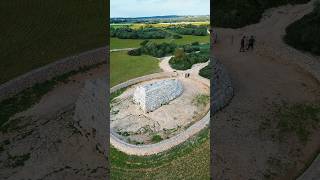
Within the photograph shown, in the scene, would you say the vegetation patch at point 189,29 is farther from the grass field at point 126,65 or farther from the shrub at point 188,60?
the grass field at point 126,65

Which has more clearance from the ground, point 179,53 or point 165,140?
point 179,53

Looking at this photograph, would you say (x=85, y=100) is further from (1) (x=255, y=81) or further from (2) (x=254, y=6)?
(2) (x=254, y=6)

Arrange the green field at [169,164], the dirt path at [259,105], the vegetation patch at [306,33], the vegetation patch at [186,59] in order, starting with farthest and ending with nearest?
the vegetation patch at [306,33], the dirt path at [259,105], the vegetation patch at [186,59], the green field at [169,164]

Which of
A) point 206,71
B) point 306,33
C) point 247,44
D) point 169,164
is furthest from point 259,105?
point 306,33

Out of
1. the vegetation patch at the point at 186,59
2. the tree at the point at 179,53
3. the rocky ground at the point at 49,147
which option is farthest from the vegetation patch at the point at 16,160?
the tree at the point at 179,53

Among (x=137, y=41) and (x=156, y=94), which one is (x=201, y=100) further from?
(x=137, y=41)
